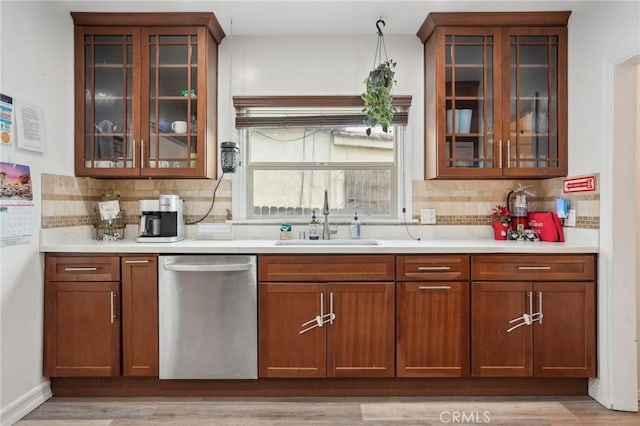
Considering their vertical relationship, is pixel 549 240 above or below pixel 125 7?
below

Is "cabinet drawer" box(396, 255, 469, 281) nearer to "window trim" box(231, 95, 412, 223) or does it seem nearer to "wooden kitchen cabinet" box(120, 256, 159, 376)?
"window trim" box(231, 95, 412, 223)

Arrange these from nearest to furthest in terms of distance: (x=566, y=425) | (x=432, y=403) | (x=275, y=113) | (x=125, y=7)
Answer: (x=566, y=425) → (x=432, y=403) → (x=125, y=7) → (x=275, y=113)

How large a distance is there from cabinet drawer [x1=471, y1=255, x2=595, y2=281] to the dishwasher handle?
4.60 feet

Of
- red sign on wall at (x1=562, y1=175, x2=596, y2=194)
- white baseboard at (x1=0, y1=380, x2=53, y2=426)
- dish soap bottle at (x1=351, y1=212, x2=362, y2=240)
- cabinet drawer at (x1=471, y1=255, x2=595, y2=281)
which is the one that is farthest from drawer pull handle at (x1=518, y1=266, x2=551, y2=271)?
white baseboard at (x1=0, y1=380, x2=53, y2=426)

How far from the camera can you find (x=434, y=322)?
239cm

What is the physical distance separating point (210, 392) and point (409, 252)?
1.49 meters

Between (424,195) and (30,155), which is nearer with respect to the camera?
(30,155)

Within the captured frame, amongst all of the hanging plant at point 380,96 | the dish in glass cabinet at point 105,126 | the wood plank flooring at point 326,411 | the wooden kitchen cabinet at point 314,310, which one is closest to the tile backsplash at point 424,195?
the dish in glass cabinet at point 105,126

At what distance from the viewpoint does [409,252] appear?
240 centimetres

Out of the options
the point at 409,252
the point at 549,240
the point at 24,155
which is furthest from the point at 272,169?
the point at 549,240

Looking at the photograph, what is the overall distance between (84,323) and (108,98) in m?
1.48

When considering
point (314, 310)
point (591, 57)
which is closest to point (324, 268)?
point (314, 310)

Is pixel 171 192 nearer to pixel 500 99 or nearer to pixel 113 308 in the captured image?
pixel 113 308

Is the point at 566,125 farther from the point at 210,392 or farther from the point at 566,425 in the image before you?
the point at 210,392
